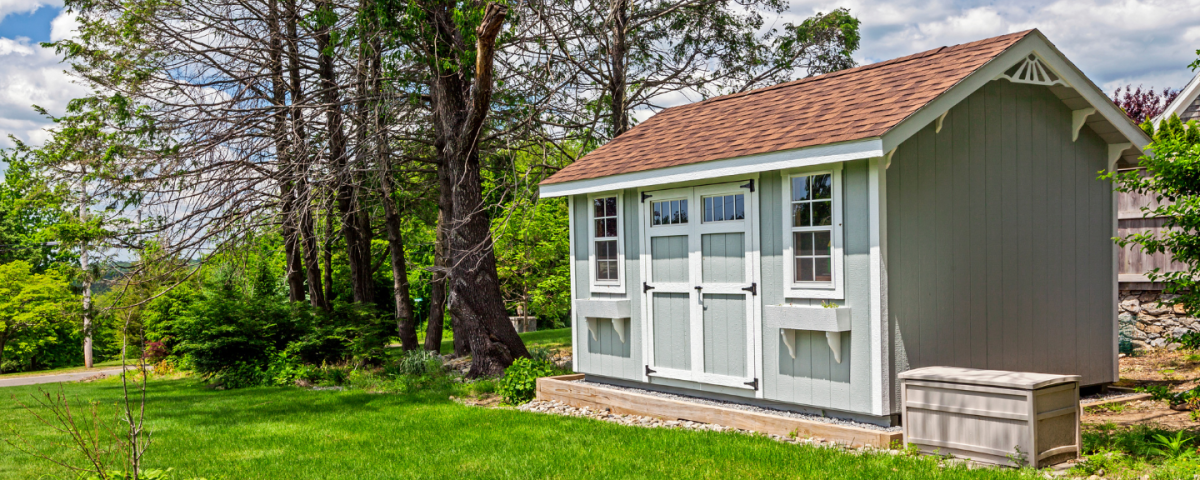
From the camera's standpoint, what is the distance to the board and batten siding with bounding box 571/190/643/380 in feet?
30.5

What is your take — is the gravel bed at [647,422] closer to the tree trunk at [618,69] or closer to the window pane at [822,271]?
the window pane at [822,271]

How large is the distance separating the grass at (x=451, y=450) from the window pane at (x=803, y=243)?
1736 millimetres

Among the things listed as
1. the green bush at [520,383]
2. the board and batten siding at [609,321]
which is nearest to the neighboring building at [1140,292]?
the board and batten siding at [609,321]

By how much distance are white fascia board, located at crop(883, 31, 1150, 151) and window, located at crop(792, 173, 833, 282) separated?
2.66 feet

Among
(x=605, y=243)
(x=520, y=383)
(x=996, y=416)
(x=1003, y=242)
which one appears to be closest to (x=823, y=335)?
(x=996, y=416)

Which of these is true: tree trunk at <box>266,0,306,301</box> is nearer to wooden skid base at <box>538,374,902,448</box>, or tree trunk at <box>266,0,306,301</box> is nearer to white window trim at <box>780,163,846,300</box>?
wooden skid base at <box>538,374,902,448</box>

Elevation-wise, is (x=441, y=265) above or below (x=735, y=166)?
below

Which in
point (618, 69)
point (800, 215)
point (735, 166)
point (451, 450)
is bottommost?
point (451, 450)

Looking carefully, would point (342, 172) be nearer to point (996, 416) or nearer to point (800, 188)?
point (800, 188)

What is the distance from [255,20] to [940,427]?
12095mm

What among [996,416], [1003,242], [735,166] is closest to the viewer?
[996,416]

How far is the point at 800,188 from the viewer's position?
7434 millimetres

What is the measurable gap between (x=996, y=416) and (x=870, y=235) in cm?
176

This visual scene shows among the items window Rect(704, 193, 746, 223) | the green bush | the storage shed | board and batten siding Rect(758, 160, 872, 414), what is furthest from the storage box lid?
the green bush
